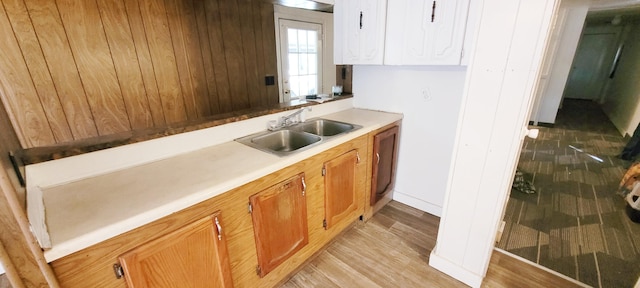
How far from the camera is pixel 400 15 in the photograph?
178 cm

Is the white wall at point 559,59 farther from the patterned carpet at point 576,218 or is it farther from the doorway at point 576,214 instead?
the patterned carpet at point 576,218

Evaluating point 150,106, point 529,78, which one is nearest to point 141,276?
point 529,78

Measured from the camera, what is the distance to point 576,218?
2104mm

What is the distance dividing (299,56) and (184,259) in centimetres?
315

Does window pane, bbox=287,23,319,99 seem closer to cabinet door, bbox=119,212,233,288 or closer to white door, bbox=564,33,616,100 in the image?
cabinet door, bbox=119,212,233,288

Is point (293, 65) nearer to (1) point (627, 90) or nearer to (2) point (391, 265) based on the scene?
(2) point (391, 265)

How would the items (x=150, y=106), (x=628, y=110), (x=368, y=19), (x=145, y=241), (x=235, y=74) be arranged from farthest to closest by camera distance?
1. (x=628, y=110)
2. (x=235, y=74)
3. (x=150, y=106)
4. (x=368, y=19)
5. (x=145, y=241)

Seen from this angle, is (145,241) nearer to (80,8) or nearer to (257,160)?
(257,160)

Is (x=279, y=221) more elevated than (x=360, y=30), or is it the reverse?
(x=360, y=30)

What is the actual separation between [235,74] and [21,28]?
164cm

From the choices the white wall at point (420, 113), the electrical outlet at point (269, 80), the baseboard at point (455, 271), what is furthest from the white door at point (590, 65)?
the baseboard at point (455, 271)

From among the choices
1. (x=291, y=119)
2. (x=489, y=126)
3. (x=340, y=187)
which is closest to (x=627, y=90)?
(x=489, y=126)

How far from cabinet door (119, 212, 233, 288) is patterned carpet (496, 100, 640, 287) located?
1951 mm

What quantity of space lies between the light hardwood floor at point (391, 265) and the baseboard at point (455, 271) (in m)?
0.03
